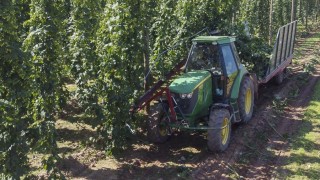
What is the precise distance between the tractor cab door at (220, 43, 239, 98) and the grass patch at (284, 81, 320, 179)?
194 cm

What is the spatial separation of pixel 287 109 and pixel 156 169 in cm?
532

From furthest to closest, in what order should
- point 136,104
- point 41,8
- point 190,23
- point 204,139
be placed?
1. point 190,23
2. point 204,139
3. point 136,104
4. point 41,8

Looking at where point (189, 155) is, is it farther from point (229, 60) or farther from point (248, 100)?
point (248, 100)

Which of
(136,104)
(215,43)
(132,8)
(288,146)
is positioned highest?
(132,8)

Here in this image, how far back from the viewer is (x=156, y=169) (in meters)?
7.28

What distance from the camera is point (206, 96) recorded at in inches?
324

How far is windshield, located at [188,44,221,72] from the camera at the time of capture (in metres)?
8.66

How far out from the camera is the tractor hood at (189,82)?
7.73 m

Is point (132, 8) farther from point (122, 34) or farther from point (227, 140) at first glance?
point (227, 140)

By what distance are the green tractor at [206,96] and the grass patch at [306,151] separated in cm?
132

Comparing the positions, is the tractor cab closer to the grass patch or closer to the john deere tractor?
the john deere tractor

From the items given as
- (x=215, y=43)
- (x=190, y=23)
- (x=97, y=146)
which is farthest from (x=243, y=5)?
(x=97, y=146)

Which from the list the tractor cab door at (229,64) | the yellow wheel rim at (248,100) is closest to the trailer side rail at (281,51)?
the yellow wheel rim at (248,100)

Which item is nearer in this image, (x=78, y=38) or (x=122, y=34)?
(x=122, y=34)
